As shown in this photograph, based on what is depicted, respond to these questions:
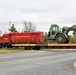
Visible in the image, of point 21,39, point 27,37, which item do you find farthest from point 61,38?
point 21,39

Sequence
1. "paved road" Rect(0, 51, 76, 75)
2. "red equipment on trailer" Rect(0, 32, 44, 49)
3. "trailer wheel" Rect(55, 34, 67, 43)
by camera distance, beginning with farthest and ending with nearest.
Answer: "red equipment on trailer" Rect(0, 32, 44, 49)
"trailer wheel" Rect(55, 34, 67, 43)
"paved road" Rect(0, 51, 76, 75)

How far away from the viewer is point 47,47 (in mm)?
47469

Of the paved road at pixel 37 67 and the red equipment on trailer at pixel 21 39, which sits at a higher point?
the red equipment on trailer at pixel 21 39

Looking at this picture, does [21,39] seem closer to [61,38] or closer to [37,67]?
[61,38]

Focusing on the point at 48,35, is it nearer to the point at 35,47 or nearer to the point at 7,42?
the point at 35,47

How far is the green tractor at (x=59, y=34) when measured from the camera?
47125 millimetres

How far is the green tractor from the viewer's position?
1855 inches

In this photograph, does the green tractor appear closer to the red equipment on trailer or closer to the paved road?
the red equipment on trailer

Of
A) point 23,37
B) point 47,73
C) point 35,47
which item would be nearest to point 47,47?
point 35,47

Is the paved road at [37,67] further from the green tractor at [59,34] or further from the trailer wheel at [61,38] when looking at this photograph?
the green tractor at [59,34]

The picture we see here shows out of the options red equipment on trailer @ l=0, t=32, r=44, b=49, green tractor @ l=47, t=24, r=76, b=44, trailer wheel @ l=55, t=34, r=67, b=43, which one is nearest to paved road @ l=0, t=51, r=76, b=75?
trailer wheel @ l=55, t=34, r=67, b=43

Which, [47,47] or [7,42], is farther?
[7,42]

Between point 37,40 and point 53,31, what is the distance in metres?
2.94

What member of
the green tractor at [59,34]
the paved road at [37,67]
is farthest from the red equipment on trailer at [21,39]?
the paved road at [37,67]
